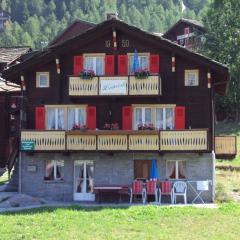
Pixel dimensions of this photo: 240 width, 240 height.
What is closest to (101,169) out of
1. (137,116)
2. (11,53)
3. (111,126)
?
(111,126)

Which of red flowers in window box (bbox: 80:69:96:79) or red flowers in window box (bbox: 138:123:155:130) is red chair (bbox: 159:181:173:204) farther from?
red flowers in window box (bbox: 80:69:96:79)

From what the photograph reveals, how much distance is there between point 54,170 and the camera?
31719 mm

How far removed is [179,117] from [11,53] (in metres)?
19.7

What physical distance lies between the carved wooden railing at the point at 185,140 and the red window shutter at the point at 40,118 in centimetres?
630

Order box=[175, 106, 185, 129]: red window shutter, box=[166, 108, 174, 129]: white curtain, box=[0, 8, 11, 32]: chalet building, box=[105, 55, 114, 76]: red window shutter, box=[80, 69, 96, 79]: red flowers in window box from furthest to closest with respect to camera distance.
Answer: box=[0, 8, 11, 32]: chalet building → box=[105, 55, 114, 76]: red window shutter → box=[166, 108, 174, 129]: white curtain → box=[175, 106, 185, 129]: red window shutter → box=[80, 69, 96, 79]: red flowers in window box

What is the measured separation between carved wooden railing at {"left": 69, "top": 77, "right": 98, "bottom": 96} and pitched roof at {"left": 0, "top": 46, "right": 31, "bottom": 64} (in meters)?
14.9

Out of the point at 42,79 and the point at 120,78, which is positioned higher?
the point at 42,79

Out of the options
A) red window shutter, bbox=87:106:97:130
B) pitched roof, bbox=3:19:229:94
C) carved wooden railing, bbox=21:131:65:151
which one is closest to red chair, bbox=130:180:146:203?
red window shutter, bbox=87:106:97:130

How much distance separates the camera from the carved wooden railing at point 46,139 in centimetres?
3075

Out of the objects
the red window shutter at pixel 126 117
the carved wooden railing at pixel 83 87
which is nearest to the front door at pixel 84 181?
the red window shutter at pixel 126 117

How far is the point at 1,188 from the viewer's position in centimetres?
3403

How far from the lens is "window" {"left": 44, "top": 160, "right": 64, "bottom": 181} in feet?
104

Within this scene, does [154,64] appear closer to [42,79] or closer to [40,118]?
[42,79]

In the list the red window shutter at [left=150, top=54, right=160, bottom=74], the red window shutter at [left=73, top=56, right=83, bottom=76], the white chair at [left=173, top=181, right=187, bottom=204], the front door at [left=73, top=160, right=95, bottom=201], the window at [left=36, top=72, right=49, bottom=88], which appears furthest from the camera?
the window at [left=36, top=72, right=49, bottom=88]
